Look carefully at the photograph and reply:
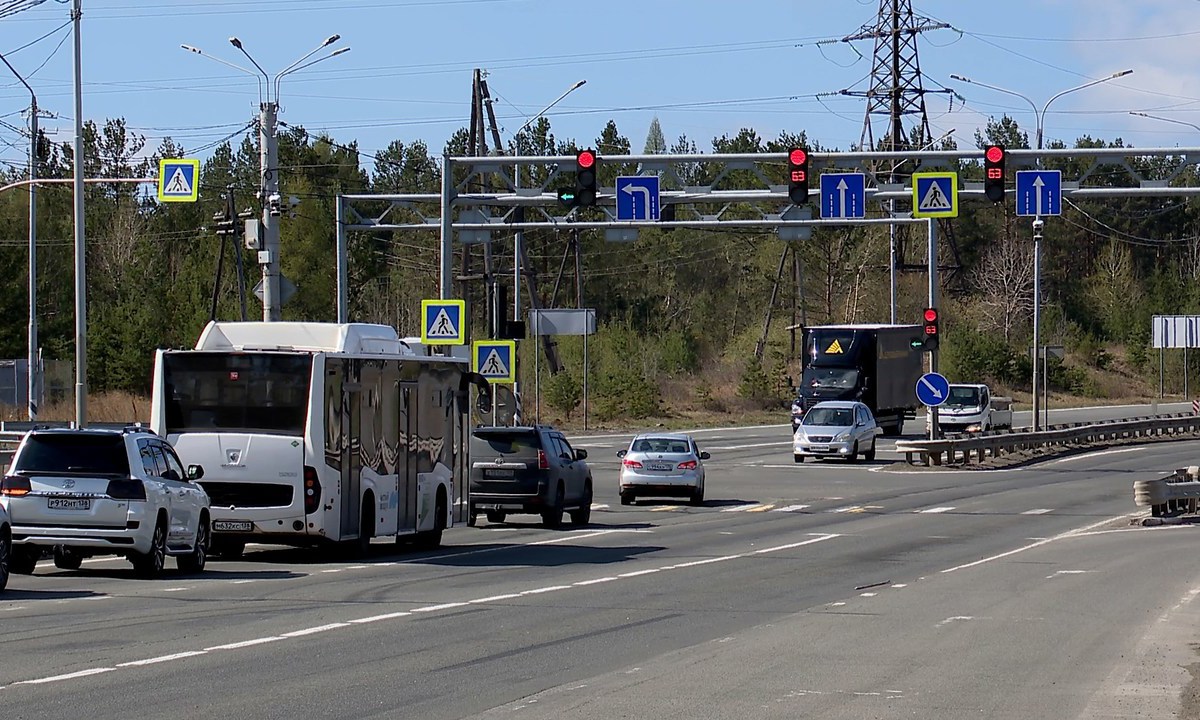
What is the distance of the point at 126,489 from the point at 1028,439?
39.3 metres

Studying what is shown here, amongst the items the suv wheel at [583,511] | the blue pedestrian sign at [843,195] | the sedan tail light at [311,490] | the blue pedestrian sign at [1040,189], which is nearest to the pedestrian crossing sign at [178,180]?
the suv wheel at [583,511]

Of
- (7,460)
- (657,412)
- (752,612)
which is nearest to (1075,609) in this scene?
(752,612)

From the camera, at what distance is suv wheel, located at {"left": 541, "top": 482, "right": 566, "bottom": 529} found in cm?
3009

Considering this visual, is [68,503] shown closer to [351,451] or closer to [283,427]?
[283,427]

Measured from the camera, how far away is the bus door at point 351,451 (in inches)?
869

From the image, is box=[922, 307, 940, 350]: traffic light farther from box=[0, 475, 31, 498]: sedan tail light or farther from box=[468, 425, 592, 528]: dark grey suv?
box=[0, 475, 31, 498]: sedan tail light

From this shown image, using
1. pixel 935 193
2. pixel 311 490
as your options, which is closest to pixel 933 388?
pixel 935 193

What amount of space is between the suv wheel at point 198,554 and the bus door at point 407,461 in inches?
158

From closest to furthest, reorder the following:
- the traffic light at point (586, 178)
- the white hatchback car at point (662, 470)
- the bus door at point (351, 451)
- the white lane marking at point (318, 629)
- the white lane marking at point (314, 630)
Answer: the white lane marking at point (318, 629) → the white lane marking at point (314, 630) → the bus door at point (351, 451) → the traffic light at point (586, 178) → the white hatchback car at point (662, 470)

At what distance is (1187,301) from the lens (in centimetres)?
10919

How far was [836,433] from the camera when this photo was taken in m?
50.6

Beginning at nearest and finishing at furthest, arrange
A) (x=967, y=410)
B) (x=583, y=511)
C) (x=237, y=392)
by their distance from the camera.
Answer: (x=237, y=392), (x=583, y=511), (x=967, y=410)

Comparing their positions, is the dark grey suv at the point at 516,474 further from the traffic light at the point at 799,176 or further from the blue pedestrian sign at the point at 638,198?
the blue pedestrian sign at the point at 638,198

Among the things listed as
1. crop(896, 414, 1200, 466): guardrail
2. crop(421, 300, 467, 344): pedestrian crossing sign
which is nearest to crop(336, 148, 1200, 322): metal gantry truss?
crop(421, 300, 467, 344): pedestrian crossing sign
